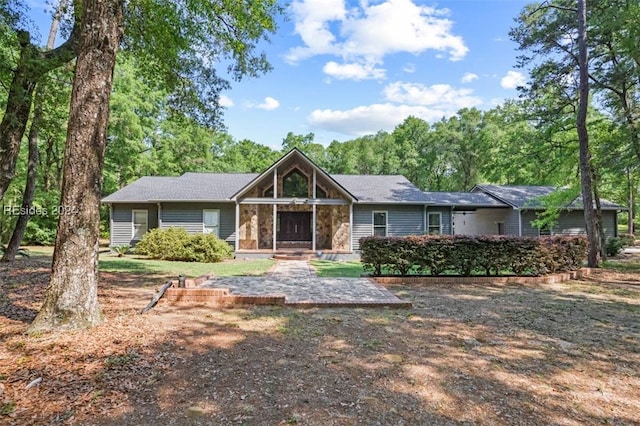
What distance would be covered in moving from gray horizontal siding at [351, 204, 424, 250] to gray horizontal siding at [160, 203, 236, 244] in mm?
6407

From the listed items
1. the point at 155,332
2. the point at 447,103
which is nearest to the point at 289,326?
the point at 155,332

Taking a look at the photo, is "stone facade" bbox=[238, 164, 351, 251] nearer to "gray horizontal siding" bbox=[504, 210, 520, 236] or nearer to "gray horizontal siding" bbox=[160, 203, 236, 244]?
"gray horizontal siding" bbox=[160, 203, 236, 244]

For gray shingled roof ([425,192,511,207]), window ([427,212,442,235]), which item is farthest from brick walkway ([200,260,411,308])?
gray shingled roof ([425,192,511,207])

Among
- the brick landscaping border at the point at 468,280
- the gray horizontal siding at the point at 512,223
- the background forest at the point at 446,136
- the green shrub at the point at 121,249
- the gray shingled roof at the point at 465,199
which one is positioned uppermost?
the background forest at the point at 446,136

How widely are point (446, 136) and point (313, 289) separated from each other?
33.3m

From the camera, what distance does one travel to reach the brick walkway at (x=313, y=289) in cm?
693

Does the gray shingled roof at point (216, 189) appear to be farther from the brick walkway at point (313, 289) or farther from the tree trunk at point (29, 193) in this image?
the brick walkway at point (313, 289)

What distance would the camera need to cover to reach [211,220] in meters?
18.9

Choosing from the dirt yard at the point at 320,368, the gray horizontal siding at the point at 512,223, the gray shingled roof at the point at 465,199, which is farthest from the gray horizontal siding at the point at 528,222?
the dirt yard at the point at 320,368

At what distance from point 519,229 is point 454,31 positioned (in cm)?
1298

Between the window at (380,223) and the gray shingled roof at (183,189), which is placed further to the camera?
the window at (380,223)

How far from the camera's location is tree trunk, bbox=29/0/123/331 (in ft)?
15.1

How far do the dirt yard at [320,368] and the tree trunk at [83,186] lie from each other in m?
0.36

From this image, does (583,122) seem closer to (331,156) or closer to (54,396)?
(54,396)
